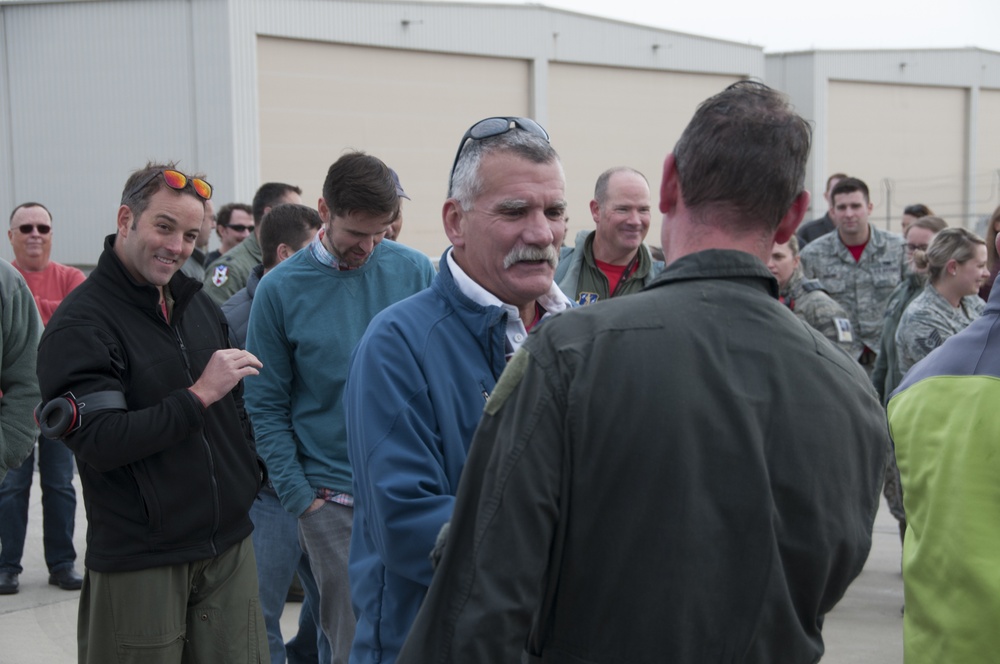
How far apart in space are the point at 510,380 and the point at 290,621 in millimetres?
4722

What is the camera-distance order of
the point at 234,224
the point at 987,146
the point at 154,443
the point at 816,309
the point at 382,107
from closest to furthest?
the point at 154,443
the point at 816,309
the point at 234,224
the point at 382,107
the point at 987,146

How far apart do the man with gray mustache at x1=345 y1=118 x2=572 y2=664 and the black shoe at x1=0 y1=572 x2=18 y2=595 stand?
4780mm

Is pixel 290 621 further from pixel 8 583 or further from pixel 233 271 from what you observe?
pixel 233 271

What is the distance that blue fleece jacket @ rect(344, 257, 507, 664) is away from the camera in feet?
6.88

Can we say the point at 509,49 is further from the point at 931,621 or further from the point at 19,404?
the point at 931,621

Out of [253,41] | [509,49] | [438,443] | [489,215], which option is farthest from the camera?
[509,49]

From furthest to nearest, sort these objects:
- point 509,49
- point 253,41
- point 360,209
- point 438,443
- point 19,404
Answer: point 509,49
point 253,41
point 19,404
point 360,209
point 438,443

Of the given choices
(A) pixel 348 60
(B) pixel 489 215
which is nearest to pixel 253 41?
(A) pixel 348 60

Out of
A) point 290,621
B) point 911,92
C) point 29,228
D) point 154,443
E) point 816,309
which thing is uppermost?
point 911,92

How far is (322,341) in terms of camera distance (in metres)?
3.87

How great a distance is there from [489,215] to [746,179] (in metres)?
0.79

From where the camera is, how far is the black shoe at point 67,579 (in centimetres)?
645

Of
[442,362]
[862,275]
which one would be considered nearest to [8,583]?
[442,362]

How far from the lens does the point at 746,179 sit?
1.71 meters
